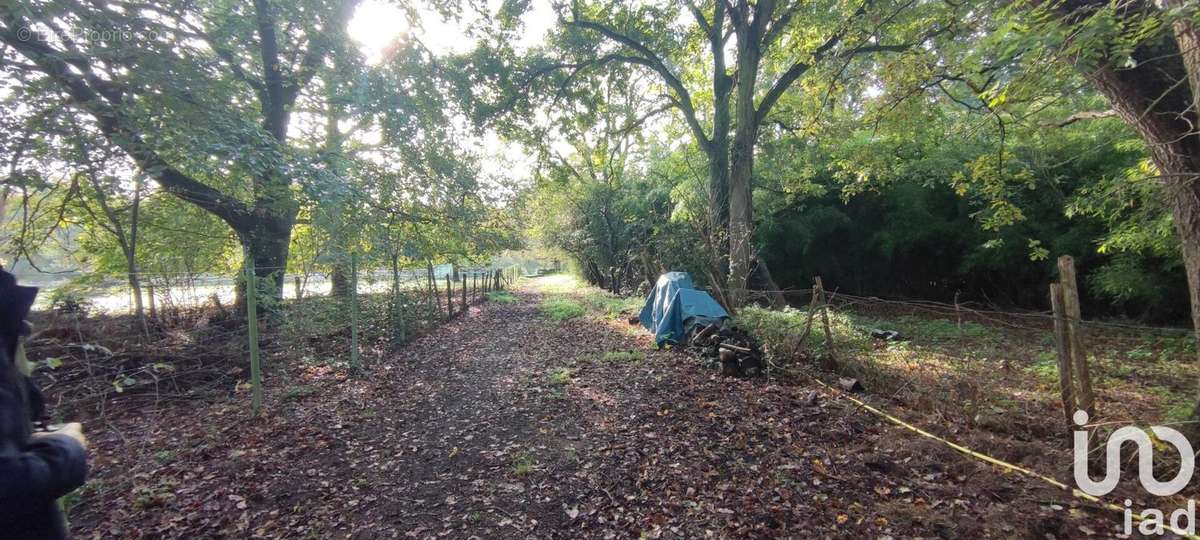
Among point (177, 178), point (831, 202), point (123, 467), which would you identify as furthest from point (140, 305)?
point (831, 202)

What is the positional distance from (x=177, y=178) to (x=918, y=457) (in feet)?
32.6

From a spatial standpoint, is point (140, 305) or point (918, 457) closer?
point (918, 457)

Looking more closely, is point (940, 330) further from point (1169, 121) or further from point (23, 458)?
point (23, 458)

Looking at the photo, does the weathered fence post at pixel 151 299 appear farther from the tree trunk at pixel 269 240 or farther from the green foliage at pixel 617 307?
the green foliage at pixel 617 307

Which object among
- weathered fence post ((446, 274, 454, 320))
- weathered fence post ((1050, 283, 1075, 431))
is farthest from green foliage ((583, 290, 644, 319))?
weathered fence post ((1050, 283, 1075, 431))

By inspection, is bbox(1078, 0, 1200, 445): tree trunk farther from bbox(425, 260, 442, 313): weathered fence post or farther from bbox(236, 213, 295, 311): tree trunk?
bbox(425, 260, 442, 313): weathered fence post

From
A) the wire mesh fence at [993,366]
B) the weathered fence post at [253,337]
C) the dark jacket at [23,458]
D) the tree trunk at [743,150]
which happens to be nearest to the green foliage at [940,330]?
the wire mesh fence at [993,366]

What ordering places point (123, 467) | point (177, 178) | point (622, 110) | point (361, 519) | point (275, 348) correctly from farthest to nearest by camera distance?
point (622, 110), point (177, 178), point (275, 348), point (123, 467), point (361, 519)

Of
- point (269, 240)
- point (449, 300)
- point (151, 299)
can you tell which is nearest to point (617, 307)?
point (449, 300)

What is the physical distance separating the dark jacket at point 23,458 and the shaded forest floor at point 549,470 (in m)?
2.01

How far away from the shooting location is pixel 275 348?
586 cm

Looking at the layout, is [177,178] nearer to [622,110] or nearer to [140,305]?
[140,305]

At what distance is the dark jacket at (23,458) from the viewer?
1.08 metres

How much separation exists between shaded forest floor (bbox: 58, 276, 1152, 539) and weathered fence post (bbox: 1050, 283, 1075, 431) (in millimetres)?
640
